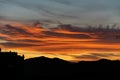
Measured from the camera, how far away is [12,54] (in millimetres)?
138625

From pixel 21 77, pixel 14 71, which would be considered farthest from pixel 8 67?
pixel 21 77

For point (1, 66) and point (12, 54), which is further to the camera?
point (12, 54)

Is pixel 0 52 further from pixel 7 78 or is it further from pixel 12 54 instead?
pixel 7 78

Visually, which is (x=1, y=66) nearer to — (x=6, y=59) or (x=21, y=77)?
(x=6, y=59)

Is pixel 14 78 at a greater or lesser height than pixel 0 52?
lesser

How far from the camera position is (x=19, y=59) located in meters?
142

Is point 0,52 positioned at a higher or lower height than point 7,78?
higher

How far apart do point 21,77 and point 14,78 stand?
32.5ft

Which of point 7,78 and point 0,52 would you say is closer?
point 7,78

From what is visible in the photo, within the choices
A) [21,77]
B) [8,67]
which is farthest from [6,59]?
[21,77]

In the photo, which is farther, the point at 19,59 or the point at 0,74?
the point at 19,59

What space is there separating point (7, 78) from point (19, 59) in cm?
1527

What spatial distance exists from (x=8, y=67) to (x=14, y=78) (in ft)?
15.5

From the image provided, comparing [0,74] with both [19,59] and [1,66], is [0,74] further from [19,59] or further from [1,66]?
[19,59]
